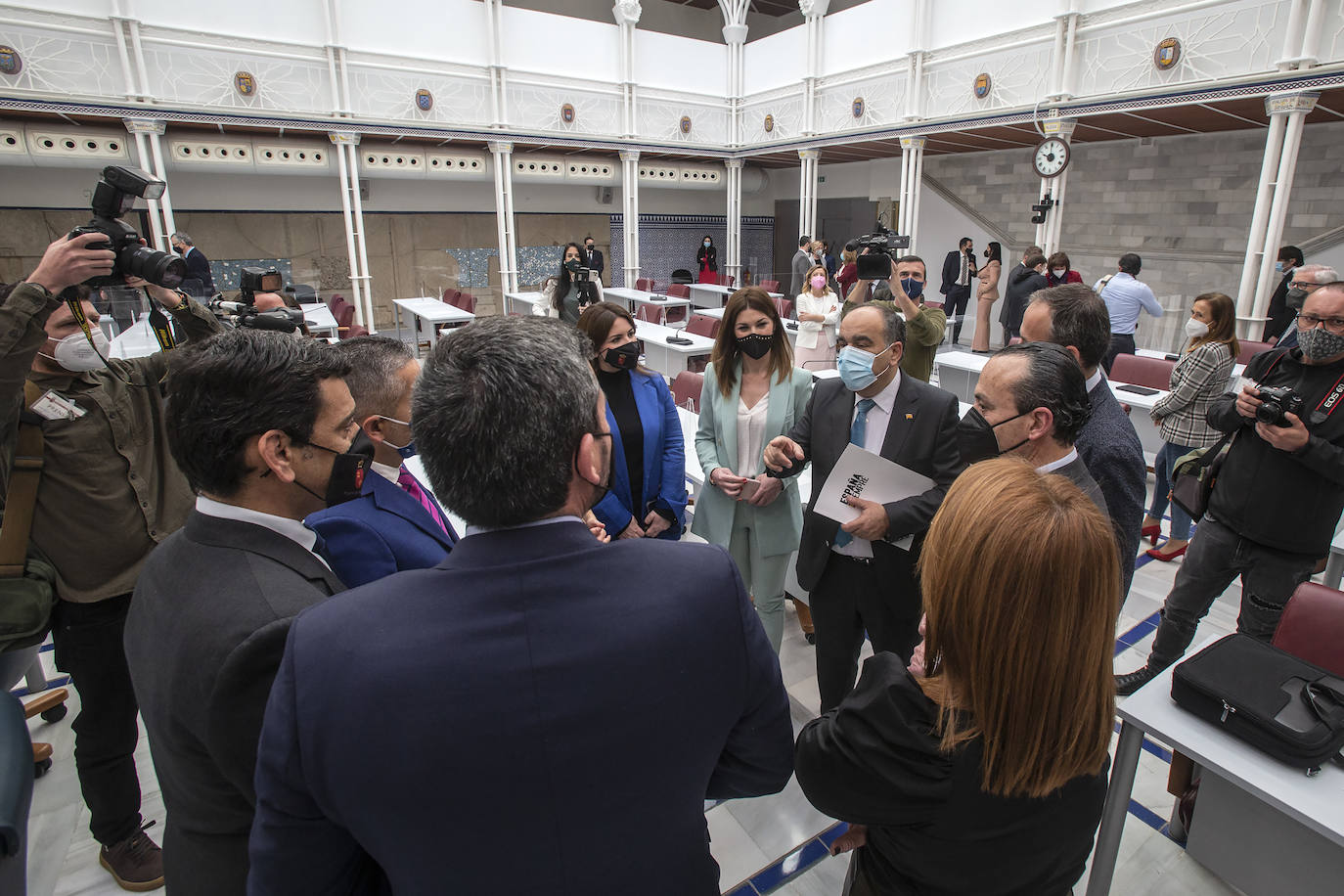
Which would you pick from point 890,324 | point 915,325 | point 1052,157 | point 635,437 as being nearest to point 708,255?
point 1052,157

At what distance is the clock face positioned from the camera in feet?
29.6

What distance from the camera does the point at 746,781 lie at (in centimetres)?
111

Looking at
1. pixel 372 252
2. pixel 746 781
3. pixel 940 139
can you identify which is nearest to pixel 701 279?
pixel 940 139

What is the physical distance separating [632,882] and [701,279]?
1638 centimetres

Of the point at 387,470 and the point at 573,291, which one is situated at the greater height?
the point at 573,291

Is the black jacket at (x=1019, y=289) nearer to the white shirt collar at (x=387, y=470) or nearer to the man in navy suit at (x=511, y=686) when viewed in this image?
the white shirt collar at (x=387, y=470)

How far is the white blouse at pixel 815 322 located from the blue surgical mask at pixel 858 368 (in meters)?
4.15

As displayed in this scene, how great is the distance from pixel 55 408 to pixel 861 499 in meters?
2.47

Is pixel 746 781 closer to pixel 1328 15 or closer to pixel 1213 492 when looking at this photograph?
pixel 1213 492

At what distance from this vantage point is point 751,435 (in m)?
2.81

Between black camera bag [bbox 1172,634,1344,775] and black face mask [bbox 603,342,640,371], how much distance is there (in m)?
2.03

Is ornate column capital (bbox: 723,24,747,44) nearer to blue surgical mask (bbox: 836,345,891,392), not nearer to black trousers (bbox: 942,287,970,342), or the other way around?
black trousers (bbox: 942,287,970,342)

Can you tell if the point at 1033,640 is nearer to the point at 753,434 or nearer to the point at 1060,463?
the point at 1060,463

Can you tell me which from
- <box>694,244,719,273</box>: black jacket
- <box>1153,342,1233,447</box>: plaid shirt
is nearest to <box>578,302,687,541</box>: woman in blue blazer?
<box>1153,342,1233,447</box>: plaid shirt
